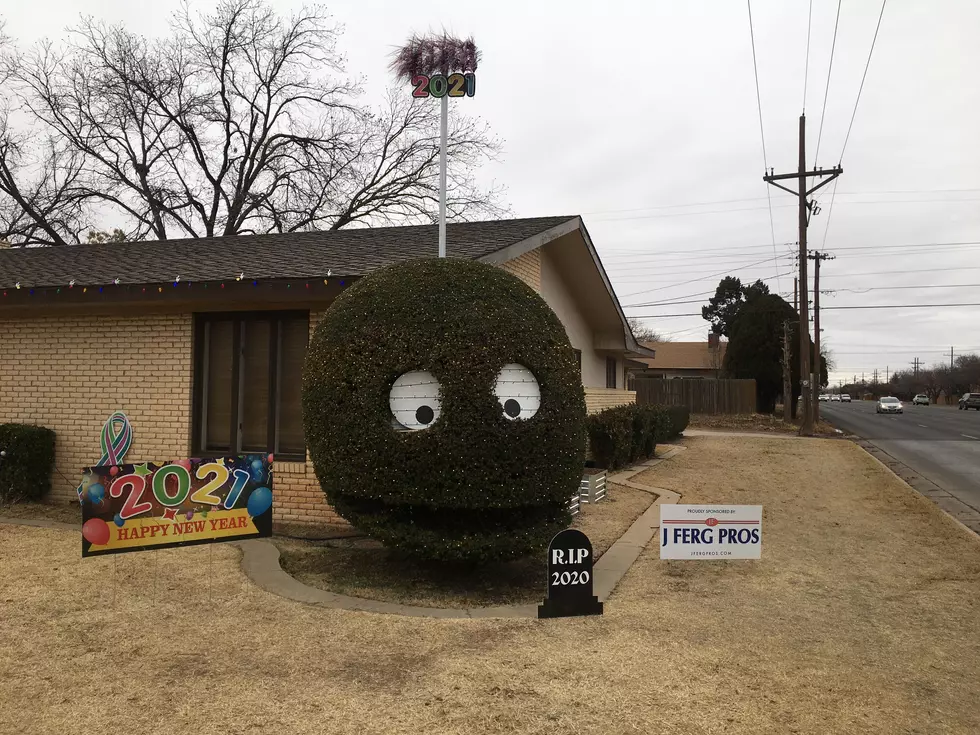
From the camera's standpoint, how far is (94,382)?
8898 millimetres

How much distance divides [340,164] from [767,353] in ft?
80.8

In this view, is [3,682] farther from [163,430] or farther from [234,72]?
[234,72]

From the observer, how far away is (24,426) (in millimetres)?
8742

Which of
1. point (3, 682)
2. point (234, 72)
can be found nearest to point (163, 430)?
point (3, 682)

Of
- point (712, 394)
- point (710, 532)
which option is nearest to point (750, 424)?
point (712, 394)

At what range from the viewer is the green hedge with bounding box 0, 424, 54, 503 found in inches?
339

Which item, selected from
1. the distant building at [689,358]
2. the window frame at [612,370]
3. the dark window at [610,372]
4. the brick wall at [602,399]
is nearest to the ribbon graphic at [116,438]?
the brick wall at [602,399]

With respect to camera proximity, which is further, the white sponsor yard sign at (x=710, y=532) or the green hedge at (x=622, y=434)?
the green hedge at (x=622, y=434)

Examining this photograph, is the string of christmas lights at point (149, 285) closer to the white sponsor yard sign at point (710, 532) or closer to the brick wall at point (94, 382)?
the brick wall at point (94, 382)

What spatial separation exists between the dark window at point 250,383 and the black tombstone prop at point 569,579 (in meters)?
4.05

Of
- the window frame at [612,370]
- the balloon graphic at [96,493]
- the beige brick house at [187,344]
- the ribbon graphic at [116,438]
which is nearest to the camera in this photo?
the balloon graphic at [96,493]

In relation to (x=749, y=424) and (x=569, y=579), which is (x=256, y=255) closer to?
(x=569, y=579)

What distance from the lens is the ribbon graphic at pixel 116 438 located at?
28.4ft

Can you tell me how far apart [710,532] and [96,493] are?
185 inches
